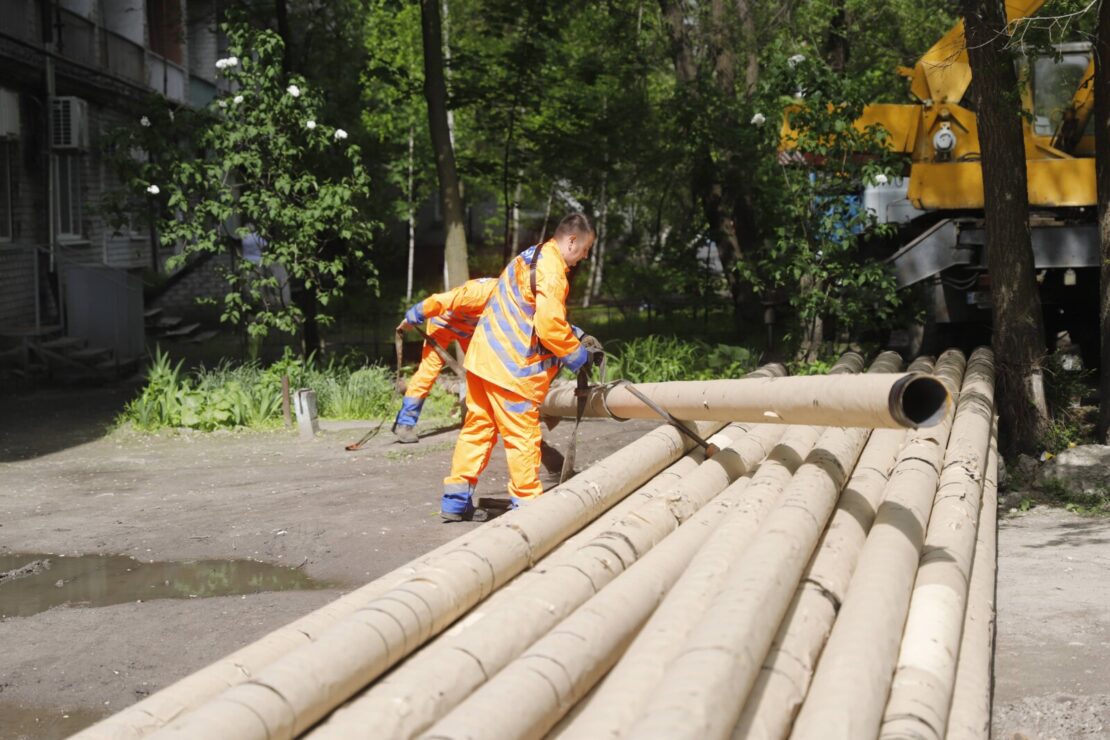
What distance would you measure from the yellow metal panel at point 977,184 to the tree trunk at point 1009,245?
2234mm

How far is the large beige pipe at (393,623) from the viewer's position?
128 inches

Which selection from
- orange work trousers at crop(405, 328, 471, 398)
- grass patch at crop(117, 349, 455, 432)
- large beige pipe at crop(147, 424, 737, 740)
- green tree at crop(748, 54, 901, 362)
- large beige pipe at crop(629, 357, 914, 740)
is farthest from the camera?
→ grass patch at crop(117, 349, 455, 432)

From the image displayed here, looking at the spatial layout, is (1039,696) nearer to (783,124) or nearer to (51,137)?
(783,124)

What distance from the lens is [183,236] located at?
12.3m

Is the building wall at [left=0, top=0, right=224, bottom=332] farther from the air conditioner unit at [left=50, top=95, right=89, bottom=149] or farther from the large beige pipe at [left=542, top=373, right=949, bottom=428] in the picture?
the large beige pipe at [left=542, top=373, right=949, bottom=428]

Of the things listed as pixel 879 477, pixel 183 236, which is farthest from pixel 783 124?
pixel 879 477

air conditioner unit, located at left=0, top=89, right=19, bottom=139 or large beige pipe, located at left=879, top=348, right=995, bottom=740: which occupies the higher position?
air conditioner unit, located at left=0, top=89, right=19, bottom=139

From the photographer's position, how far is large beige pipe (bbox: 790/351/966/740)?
3.47 m

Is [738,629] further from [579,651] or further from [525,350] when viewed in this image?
[525,350]

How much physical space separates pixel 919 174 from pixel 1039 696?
726 cm

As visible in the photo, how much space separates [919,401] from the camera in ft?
16.4

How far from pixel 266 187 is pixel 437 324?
4.29 meters

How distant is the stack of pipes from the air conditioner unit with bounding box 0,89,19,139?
45.6 feet

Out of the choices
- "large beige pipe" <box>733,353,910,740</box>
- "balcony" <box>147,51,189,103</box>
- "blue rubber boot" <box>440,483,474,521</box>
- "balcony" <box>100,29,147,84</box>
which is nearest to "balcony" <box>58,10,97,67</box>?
"balcony" <box>100,29,147,84</box>
